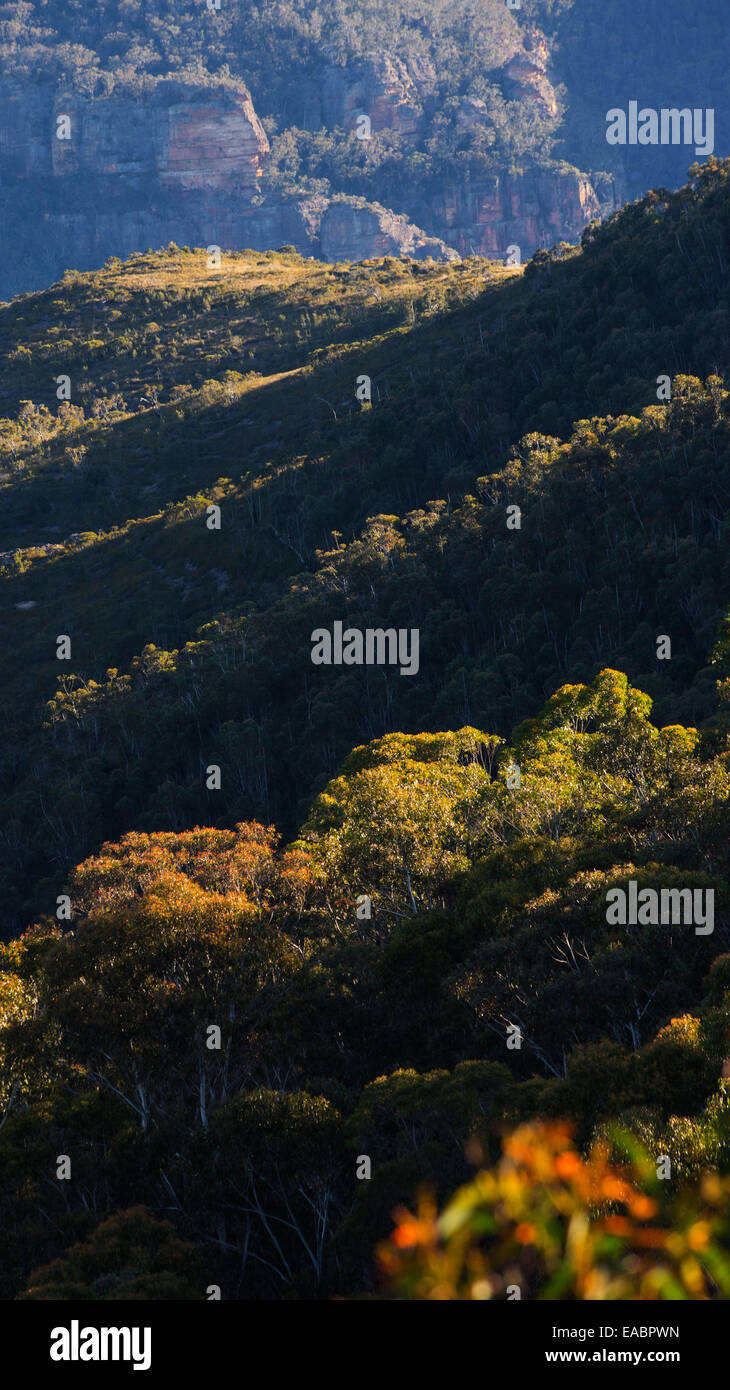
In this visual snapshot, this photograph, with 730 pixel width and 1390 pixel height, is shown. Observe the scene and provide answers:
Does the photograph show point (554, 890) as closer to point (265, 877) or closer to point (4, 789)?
point (265, 877)

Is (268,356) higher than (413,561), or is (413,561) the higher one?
(268,356)
